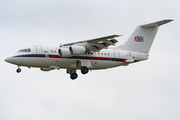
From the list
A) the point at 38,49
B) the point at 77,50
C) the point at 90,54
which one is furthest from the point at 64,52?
the point at 90,54

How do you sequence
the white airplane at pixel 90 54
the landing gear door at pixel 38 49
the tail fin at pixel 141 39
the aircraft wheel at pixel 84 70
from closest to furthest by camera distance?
the white airplane at pixel 90 54
the landing gear door at pixel 38 49
the aircraft wheel at pixel 84 70
the tail fin at pixel 141 39

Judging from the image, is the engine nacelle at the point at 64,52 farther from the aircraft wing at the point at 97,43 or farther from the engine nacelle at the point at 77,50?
the aircraft wing at the point at 97,43

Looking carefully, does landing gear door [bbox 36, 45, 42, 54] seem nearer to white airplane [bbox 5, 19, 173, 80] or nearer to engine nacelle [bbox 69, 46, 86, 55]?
white airplane [bbox 5, 19, 173, 80]

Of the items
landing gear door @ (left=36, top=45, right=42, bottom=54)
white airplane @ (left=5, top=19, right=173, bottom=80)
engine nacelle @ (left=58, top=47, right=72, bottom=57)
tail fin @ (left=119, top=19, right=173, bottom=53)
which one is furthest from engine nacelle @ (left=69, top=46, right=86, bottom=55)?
tail fin @ (left=119, top=19, right=173, bottom=53)

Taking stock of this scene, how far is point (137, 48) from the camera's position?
32.9 meters

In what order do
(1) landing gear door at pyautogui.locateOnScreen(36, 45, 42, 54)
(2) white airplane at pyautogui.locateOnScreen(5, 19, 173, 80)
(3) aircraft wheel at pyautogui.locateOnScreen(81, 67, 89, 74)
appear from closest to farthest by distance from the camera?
1. (2) white airplane at pyautogui.locateOnScreen(5, 19, 173, 80)
2. (1) landing gear door at pyautogui.locateOnScreen(36, 45, 42, 54)
3. (3) aircraft wheel at pyautogui.locateOnScreen(81, 67, 89, 74)

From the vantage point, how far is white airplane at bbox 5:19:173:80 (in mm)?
28500

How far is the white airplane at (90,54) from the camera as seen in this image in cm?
2850

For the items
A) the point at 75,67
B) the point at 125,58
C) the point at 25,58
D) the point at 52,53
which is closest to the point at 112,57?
the point at 125,58

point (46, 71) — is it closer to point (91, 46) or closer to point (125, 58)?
point (91, 46)

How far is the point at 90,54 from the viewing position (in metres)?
30.6

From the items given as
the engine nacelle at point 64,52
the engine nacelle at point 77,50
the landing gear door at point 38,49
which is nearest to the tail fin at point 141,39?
the engine nacelle at point 77,50

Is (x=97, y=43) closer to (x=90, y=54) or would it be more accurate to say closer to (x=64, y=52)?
(x=90, y=54)

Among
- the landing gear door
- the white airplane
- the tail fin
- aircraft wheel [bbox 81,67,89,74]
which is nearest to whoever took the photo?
the white airplane
